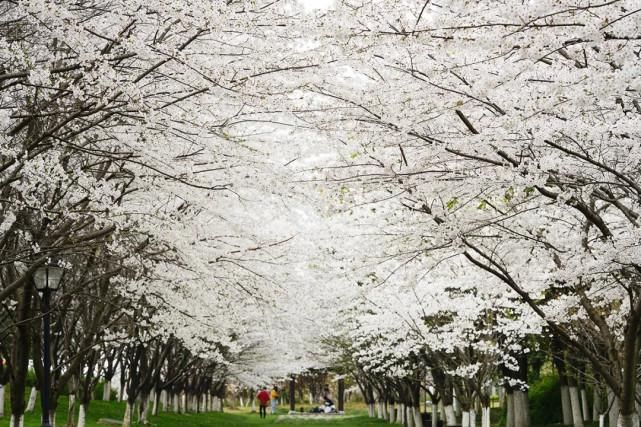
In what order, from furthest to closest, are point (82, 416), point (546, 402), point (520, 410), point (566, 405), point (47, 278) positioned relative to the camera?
point (546, 402), point (566, 405), point (520, 410), point (82, 416), point (47, 278)

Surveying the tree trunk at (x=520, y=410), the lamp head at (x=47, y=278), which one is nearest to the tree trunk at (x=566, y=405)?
the tree trunk at (x=520, y=410)

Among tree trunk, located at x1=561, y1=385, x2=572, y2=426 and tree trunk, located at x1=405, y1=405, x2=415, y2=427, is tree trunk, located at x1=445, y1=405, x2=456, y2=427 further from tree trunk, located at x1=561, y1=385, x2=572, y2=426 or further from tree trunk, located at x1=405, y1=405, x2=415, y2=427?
tree trunk, located at x1=405, y1=405, x2=415, y2=427

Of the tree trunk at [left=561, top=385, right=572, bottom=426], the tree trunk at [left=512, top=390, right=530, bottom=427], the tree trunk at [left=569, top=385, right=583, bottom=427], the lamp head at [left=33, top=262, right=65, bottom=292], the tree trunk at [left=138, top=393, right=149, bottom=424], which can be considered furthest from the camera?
the tree trunk at [left=138, top=393, right=149, bottom=424]

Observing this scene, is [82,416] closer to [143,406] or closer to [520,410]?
[143,406]

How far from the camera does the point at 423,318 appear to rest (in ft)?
62.5

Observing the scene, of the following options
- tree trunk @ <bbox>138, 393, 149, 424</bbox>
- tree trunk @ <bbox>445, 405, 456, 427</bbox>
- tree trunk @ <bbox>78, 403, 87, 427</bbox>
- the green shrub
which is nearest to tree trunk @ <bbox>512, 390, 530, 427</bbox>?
tree trunk @ <bbox>445, 405, 456, 427</bbox>

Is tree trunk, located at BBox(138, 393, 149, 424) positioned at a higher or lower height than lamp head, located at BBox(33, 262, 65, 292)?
lower

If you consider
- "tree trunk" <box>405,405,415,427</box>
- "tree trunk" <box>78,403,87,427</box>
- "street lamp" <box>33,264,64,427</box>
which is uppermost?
"street lamp" <box>33,264,64,427</box>

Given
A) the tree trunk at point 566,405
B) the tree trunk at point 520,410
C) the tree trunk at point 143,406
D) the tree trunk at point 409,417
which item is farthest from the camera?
the tree trunk at point 409,417

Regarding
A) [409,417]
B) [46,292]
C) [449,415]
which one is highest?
[46,292]

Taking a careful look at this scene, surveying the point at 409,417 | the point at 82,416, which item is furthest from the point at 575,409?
the point at 82,416

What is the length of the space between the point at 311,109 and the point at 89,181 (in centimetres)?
226

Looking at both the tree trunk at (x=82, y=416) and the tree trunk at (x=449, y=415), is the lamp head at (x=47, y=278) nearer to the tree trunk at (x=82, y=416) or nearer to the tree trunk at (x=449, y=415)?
the tree trunk at (x=82, y=416)

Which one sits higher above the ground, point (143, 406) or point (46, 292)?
point (46, 292)
